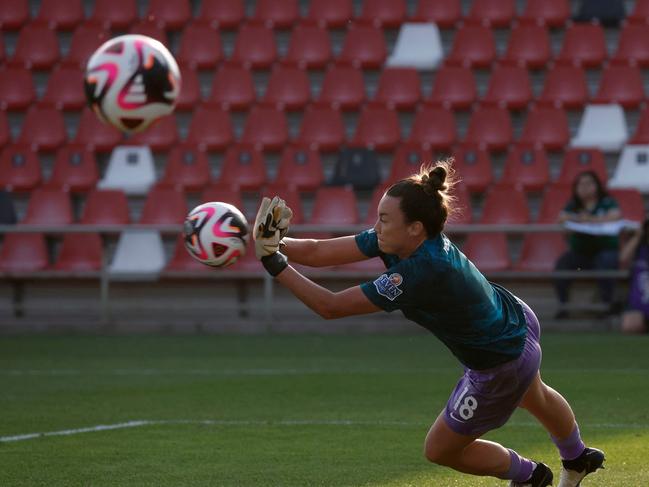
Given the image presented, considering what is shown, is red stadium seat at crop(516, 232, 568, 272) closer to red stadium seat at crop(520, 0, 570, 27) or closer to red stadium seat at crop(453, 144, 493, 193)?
red stadium seat at crop(453, 144, 493, 193)

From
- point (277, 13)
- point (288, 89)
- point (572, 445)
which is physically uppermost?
point (277, 13)

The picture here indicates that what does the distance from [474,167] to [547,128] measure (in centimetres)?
113

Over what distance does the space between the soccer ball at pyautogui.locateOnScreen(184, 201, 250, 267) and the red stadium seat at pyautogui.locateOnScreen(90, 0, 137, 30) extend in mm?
12225

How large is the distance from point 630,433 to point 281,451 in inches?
85.8

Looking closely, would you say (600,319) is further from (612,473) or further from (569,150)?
(612,473)

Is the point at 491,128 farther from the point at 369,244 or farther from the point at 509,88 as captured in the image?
the point at 369,244

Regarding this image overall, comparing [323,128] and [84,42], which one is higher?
[84,42]

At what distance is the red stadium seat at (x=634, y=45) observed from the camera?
16547mm

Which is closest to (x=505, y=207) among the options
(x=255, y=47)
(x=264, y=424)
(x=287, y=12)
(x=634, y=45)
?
(x=634, y=45)

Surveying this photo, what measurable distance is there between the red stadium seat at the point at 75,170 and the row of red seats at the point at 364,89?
2.67 feet

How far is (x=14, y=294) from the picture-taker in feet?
54.7

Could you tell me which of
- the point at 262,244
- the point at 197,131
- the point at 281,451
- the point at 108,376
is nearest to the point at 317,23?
the point at 197,131

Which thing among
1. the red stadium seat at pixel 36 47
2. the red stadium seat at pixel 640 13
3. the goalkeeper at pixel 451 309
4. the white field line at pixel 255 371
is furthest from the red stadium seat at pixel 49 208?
the goalkeeper at pixel 451 309

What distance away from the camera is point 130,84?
6.28m
